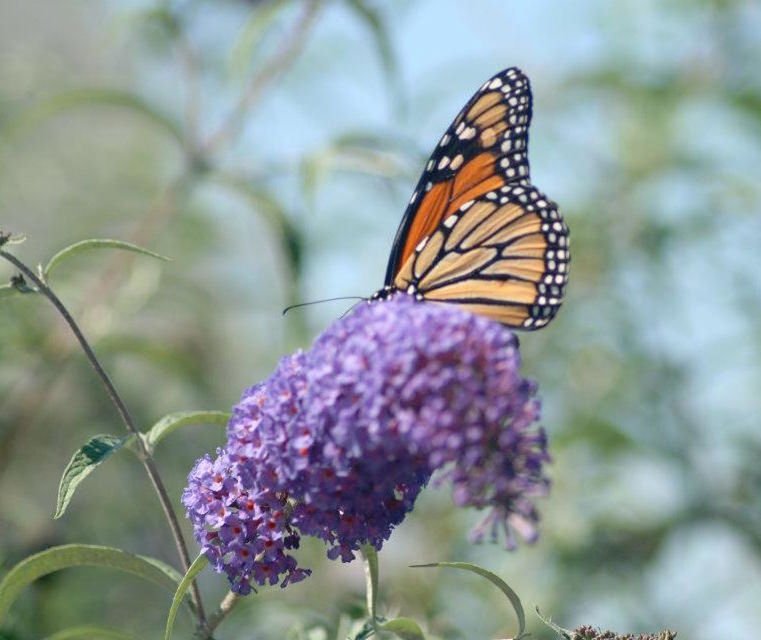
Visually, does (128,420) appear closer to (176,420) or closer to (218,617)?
(176,420)

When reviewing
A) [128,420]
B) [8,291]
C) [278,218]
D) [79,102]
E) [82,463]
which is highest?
[79,102]

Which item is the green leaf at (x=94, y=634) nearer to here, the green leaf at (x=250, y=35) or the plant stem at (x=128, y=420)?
the plant stem at (x=128, y=420)

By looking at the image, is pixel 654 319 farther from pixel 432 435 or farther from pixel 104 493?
pixel 432 435

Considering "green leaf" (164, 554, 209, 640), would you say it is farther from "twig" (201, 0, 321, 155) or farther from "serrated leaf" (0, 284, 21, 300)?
"twig" (201, 0, 321, 155)

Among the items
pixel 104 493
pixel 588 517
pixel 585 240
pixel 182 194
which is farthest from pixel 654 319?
pixel 104 493

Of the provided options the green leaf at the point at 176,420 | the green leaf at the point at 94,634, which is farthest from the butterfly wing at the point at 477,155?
the green leaf at the point at 94,634

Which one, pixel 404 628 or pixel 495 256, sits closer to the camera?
pixel 404 628

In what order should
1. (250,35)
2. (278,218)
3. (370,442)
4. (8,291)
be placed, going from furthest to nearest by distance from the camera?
(250,35) < (278,218) < (8,291) < (370,442)

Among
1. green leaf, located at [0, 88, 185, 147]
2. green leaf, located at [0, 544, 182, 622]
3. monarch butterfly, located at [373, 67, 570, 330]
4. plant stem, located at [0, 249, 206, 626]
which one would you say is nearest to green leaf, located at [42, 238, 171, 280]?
plant stem, located at [0, 249, 206, 626]

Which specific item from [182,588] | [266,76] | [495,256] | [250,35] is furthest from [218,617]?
[266,76]
